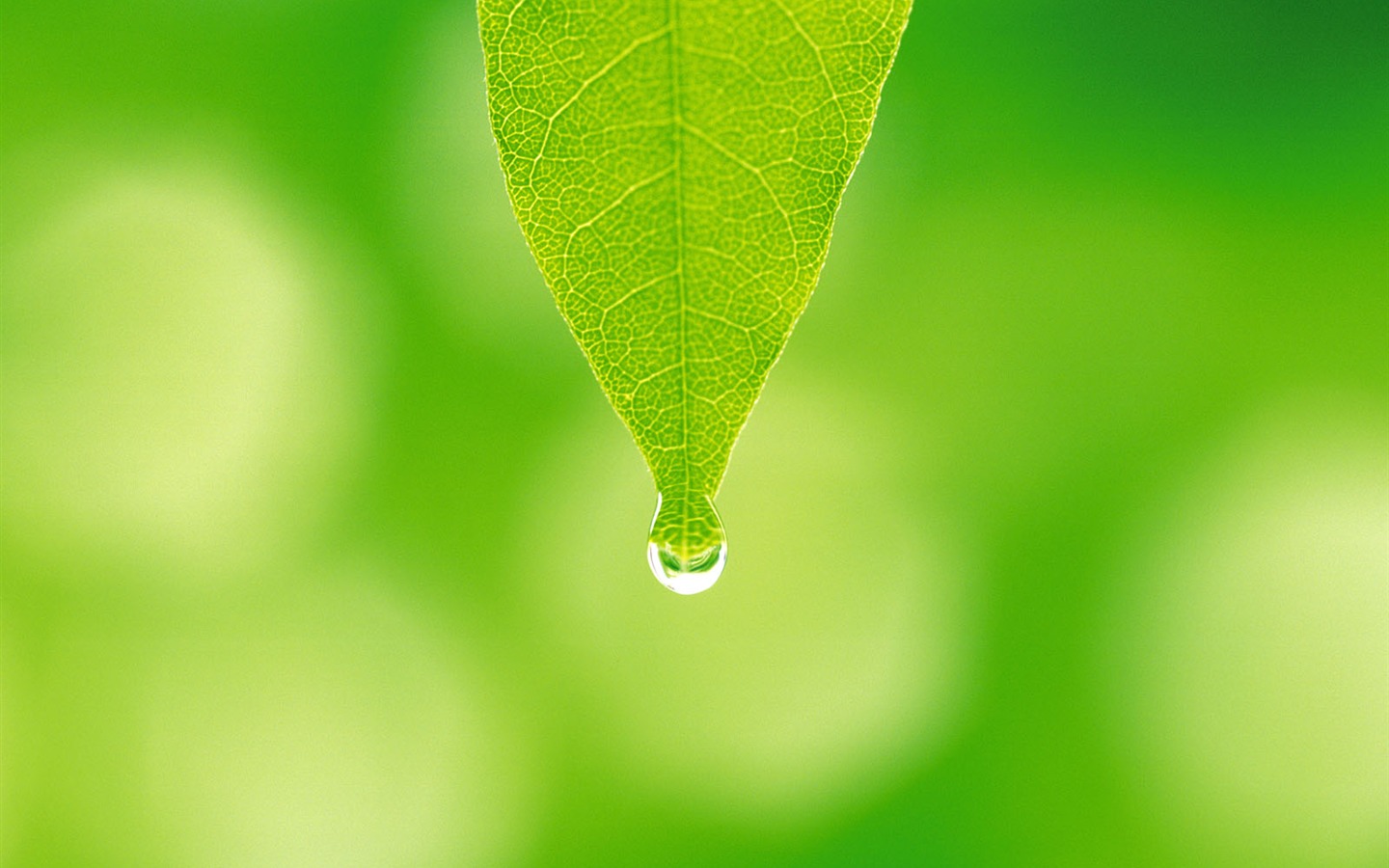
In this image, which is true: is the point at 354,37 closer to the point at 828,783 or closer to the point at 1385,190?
the point at 828,783

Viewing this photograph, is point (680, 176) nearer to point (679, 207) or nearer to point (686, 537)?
point (679, 207)

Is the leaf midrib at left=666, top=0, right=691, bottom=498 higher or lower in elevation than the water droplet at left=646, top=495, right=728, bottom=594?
higher

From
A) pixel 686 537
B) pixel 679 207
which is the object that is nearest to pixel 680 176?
pixel 679 207

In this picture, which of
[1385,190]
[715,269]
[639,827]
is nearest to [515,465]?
[639,827]

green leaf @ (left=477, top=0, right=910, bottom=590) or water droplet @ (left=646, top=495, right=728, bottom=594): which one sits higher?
green leaf @ (left=477, top=0, right=910, bottom=590)

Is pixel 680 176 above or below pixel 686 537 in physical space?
above
